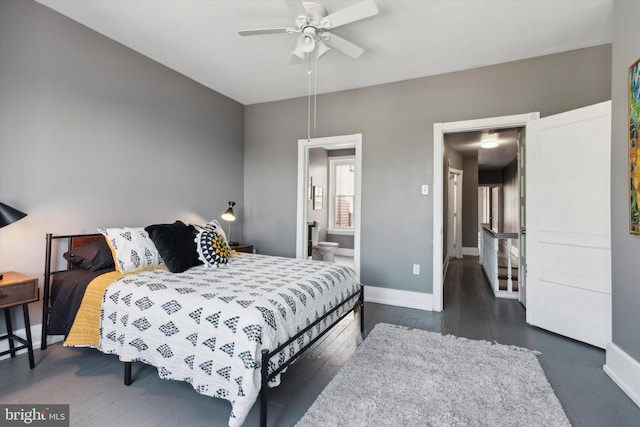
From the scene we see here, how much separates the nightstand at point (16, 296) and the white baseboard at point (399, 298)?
3291 millimetres

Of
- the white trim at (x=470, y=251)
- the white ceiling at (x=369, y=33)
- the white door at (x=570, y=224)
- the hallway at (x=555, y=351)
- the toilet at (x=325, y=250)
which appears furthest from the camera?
the white trim at (x=470, y=251)

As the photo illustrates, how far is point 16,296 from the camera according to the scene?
→ 209 cm

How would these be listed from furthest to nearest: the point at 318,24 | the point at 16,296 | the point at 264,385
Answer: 1. the point at 318,24
2. the point at 16,296
3. the point at 264,385

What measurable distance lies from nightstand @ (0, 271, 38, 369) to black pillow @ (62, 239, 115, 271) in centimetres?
37

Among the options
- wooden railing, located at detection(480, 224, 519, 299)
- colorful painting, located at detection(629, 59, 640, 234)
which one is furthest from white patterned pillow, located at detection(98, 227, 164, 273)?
wooden railing, located at detection(480, 224, 519, 299)

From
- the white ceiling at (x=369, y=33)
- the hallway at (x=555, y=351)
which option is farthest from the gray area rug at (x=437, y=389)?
the white ceiling at (x=369, y=33)

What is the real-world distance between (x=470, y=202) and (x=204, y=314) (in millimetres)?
8018

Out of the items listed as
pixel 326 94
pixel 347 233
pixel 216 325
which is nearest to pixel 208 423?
pixel 216 325

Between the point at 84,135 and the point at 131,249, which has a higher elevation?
the point at 84,135

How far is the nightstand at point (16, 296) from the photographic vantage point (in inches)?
80.2

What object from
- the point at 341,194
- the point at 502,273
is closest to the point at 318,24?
the point at 502,273

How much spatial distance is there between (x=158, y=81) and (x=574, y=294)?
4.83 meters

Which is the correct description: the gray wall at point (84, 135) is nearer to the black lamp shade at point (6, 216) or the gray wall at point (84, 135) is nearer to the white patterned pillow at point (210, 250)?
the black lamp shade at point (6, 216)

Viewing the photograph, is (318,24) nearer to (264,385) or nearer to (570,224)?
(264,385)
